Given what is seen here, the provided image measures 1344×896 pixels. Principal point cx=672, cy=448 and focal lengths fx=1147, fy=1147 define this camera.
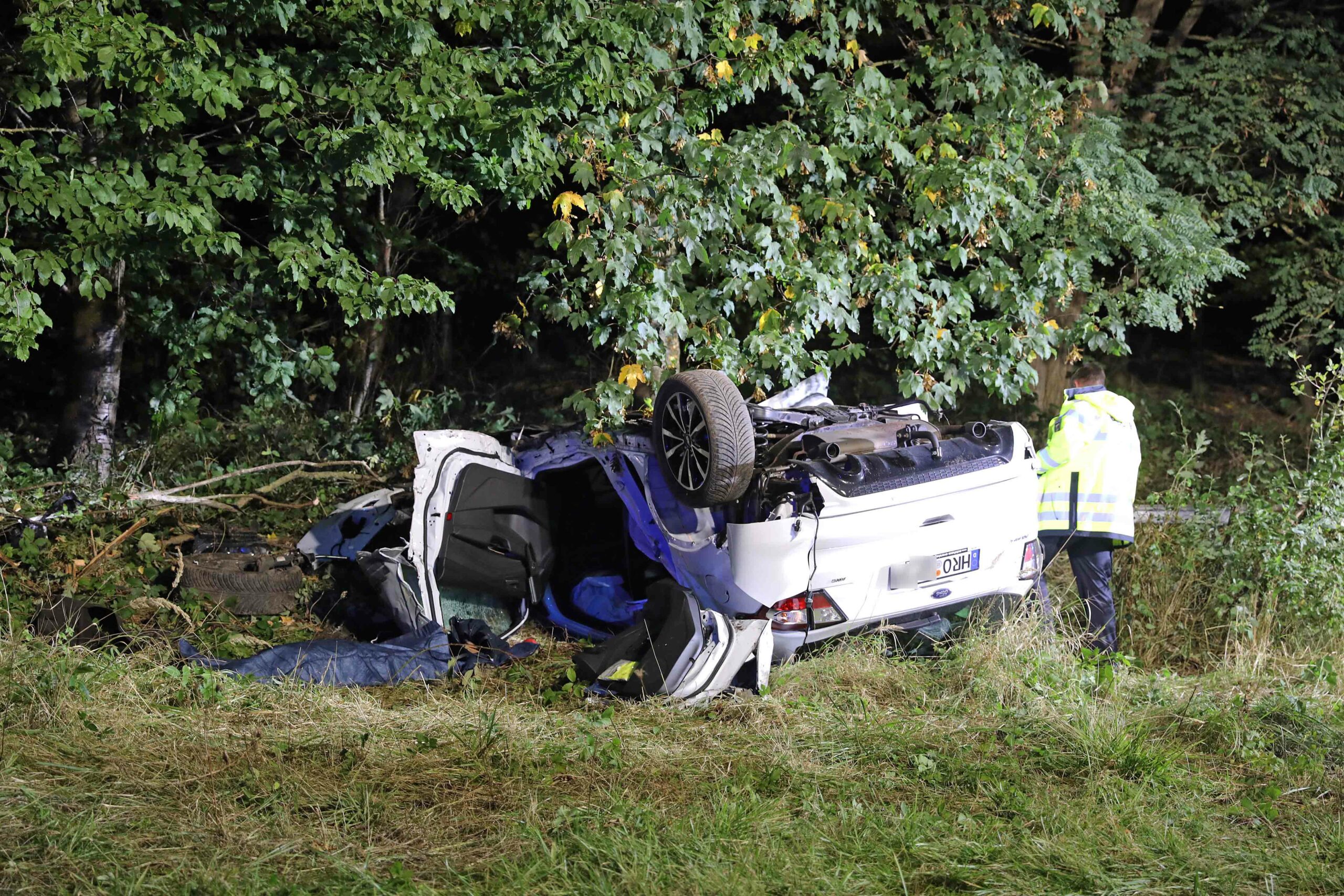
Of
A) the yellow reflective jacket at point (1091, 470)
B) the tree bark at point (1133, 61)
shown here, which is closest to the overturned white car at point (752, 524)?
the yellow reflective jacket at point (1091, 470)

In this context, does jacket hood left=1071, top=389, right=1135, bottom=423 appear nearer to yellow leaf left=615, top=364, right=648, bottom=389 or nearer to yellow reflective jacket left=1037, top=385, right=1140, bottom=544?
yellow reflective jacket left=1037, top=385, right=1140, bottom=544

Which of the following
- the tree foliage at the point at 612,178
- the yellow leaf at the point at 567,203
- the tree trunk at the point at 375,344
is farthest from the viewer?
the tree trunk at the point at 375,344

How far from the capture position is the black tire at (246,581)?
6.36 m

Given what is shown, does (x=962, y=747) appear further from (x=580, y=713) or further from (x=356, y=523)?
(x=356, y=523)

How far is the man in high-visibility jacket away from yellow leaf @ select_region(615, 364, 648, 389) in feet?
8.82

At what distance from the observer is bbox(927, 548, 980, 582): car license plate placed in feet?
17.4

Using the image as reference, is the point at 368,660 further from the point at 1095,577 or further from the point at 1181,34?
the point at 1181,34

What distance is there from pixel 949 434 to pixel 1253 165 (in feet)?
24.4

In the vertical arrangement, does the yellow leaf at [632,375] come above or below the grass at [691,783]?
above

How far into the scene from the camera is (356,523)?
6.98 meters

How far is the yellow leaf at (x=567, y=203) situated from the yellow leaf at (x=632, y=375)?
108 centimetres

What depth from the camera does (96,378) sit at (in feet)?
28.5

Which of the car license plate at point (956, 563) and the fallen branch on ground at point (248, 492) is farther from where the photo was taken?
the fallen branch on ground at point (248, 492)

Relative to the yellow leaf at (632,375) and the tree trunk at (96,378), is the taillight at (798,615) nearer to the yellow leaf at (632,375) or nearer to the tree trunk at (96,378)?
the yellow leaf at (632,375)
